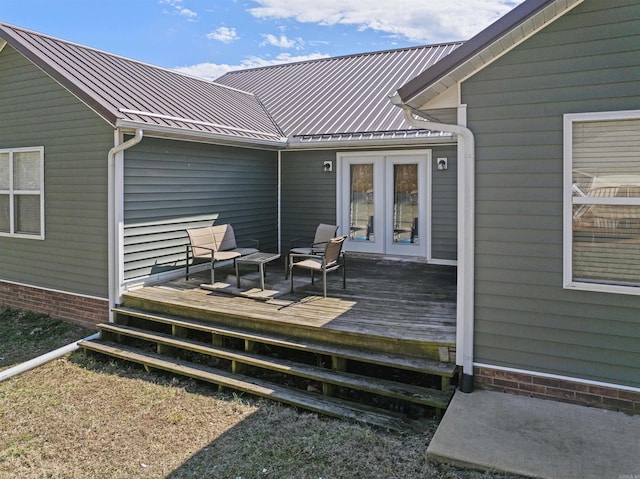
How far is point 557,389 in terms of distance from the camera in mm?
3809

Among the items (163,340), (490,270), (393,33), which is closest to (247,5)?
(393,33)

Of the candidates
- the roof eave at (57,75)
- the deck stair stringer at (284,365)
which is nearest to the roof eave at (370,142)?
the roof eave at (57,75)

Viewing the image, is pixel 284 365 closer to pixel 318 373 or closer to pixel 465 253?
pixel 318 373

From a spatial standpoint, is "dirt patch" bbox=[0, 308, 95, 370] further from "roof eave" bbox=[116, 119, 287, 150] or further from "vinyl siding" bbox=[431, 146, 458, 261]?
"vinyl siding" bbox=[431, 146, 458, 261]

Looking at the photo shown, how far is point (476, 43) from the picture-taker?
3.73 m

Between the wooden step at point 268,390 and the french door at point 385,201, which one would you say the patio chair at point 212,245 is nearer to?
the wooden step at point 268,390

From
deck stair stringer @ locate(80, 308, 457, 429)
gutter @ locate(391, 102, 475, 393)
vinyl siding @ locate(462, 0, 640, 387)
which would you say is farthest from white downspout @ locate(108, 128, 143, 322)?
vinyl siding @ locate(462, 0, 640, 387)

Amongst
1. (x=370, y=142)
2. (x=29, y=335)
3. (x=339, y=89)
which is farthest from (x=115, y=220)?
(x=339, y=89)

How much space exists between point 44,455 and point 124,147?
3.54 m

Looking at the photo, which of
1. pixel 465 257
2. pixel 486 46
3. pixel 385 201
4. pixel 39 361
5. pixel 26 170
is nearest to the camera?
pixel 486 46

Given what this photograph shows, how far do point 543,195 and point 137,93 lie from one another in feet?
18.2

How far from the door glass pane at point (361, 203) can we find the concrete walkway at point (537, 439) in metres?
4.99

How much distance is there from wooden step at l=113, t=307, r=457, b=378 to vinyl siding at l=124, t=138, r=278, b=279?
115 cm

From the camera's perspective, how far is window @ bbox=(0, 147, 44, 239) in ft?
22.3
